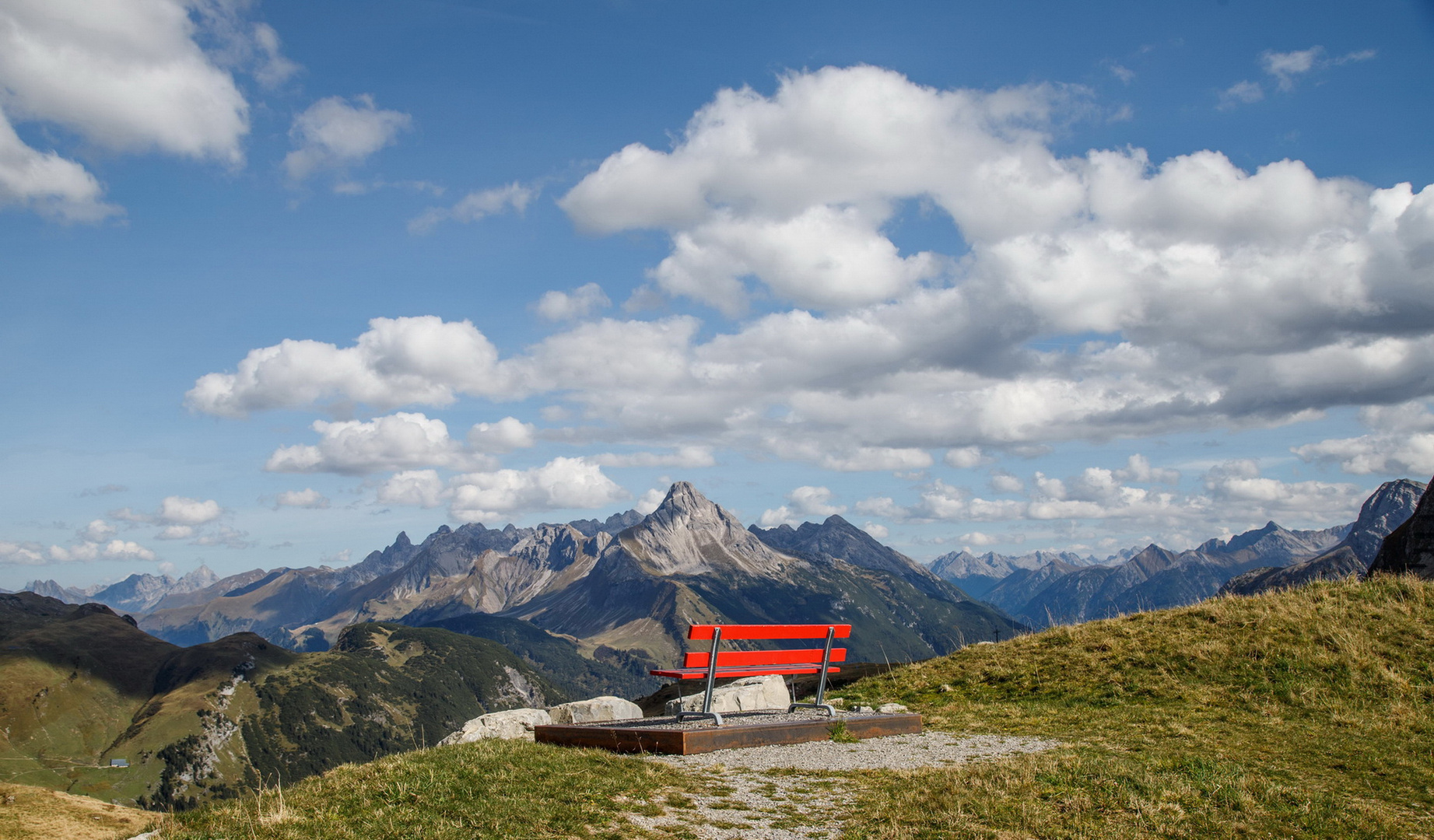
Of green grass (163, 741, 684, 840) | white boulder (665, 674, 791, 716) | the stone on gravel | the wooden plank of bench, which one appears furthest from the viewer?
white boulder (665, 674, 791, 716)

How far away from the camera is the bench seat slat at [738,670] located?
1803cm

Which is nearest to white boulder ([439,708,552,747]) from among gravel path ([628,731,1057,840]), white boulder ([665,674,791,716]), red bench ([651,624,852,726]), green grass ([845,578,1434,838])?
white boulder ([665,674,791,716])

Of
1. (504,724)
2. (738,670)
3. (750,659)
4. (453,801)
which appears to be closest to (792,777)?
(738,670)

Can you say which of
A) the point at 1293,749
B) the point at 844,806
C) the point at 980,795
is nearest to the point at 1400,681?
the point at 1293,749

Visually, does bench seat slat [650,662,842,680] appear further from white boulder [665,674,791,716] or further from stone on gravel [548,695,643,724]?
stone on gravel [548,695,643,724]

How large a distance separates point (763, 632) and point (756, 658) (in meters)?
1.46

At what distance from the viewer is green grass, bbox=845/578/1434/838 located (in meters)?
11.4

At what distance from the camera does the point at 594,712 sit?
73.4ft

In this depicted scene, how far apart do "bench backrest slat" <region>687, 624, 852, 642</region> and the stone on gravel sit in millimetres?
4721

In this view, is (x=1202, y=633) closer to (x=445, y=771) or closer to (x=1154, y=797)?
(x=1154, y=797)

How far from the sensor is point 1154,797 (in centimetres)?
1201

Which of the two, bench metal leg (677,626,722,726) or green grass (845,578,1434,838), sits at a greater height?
bench metal leg (677,626,722,726)

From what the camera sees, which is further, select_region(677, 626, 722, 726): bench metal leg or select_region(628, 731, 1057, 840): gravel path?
select_region(677, 626, 722, 726): bench metal leg

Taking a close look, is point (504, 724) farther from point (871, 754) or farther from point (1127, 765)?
point (1127, 765)
